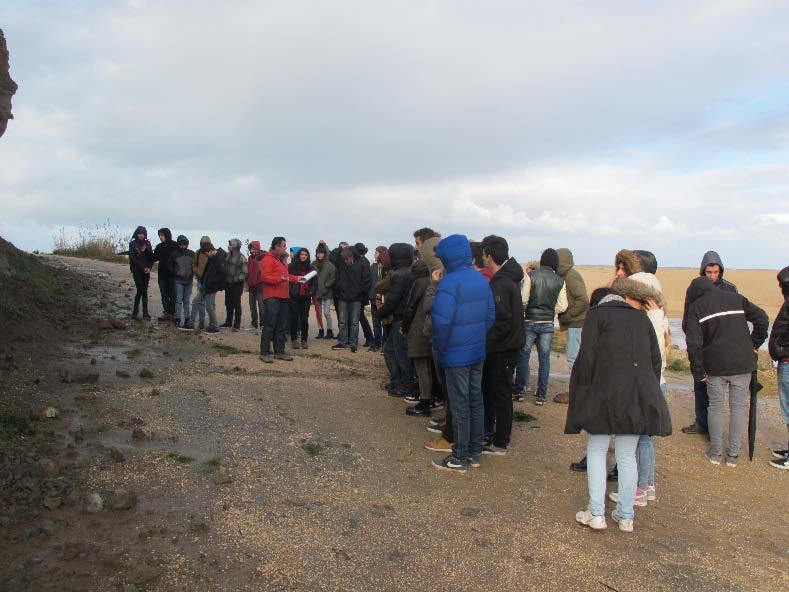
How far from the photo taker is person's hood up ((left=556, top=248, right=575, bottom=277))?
8.50 meters

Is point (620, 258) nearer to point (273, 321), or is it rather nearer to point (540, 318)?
point (540, 318)

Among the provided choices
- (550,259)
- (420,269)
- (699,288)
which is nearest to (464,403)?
(420,269)

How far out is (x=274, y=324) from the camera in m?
10.1

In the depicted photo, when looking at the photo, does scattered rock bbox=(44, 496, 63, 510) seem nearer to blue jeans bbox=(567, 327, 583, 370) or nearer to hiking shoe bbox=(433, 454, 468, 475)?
hiking shoe bbox=(433, 454, 468, 475)

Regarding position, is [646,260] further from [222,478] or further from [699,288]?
[222,478]

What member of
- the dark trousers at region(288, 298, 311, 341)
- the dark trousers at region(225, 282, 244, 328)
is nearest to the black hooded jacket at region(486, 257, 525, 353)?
the dark trousers at region(288, 298, 311, 341)

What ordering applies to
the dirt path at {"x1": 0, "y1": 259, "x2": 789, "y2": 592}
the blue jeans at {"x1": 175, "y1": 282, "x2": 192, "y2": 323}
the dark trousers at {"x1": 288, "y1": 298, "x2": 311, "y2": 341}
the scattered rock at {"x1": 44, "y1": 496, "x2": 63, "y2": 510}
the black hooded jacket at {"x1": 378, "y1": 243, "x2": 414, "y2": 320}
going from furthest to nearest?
1. the blue jeans at {"x1": 175, "y1": 282, "x2": 192, "y2": 323}
2. the dark trousers at {"x1": 288, "y1": 298, "x2": 311, "y2": 341}
3. the black hooded jacket at {"x1": 378, "y1": 243, "x2": 414, "y2": 320}
4. the scattered rock at {"x1": 44, "y1": 496, "x2": 63, "y2": 510}
5. the dirt path at {"x1": 0, "y1": 259, "x2": 789, "y2": 592}

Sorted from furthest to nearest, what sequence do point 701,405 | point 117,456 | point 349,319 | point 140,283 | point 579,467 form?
point 140,283
point 349,319
point 701,405
point 579,467
point 117,456

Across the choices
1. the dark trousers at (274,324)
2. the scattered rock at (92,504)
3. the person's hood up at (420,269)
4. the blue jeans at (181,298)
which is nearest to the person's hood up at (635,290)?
the person's hood up at (420,269)

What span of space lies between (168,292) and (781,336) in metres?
10.6

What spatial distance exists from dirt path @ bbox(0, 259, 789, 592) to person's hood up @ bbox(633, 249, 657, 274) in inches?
78.6

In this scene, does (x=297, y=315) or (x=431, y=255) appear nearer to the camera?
(x=431, y=255)

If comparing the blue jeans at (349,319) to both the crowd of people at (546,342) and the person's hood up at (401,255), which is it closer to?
the crowd of people at (546,342)

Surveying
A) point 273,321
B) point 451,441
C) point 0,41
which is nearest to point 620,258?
point 451,441
